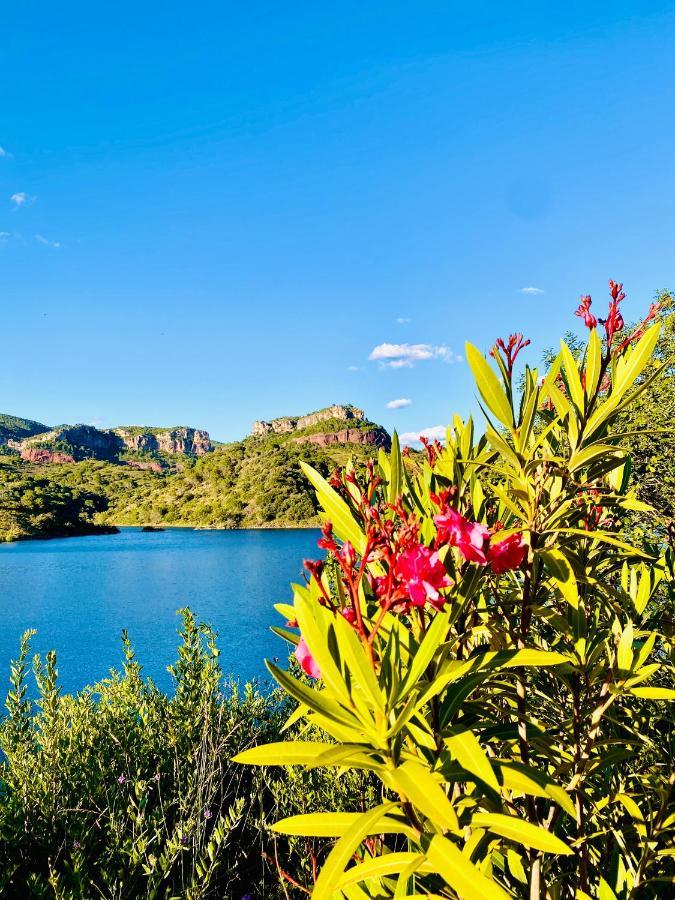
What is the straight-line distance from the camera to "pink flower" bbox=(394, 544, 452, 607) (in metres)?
0.79

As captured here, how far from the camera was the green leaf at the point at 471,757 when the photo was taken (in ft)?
2.40

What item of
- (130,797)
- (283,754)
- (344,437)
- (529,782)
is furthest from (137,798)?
(344,437)

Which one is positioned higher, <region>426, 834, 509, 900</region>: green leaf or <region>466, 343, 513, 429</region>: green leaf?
<region>466, 343, 513, 429</region>: green leaf

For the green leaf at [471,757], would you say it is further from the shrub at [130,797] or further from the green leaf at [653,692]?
the shrub at [130,797]

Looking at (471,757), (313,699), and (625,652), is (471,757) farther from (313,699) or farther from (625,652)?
(625,652)

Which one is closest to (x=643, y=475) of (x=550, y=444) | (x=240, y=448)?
(x=550, y=444)

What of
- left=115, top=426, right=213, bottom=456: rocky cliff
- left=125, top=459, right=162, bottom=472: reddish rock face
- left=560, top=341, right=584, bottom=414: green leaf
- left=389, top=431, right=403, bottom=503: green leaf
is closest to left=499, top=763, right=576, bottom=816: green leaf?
left=389, top=431, right=403, bottom=503: green leaf

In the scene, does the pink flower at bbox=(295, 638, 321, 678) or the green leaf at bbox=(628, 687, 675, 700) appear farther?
the green leaf at bbox=(628, 687, 675, 700)

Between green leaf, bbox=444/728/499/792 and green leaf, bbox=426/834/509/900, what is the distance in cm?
10

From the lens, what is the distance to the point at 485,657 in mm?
887

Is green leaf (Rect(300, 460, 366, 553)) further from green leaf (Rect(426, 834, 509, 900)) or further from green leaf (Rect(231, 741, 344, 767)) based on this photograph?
green leaf (Rect(426, 834, 509, 900))

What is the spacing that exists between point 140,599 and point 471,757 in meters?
22.5

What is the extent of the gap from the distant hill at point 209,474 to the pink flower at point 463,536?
34.2m

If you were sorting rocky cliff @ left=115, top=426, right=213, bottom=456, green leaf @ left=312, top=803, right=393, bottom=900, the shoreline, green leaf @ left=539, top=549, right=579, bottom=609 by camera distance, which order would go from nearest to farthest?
green leaf @ left=312, top=803, right=393, bottom=900
green leaf @ left=539, top=549, right=579, bottom=609
the shoreline
rocky cliff @ left=115, top=426, right=213, bottom=456
